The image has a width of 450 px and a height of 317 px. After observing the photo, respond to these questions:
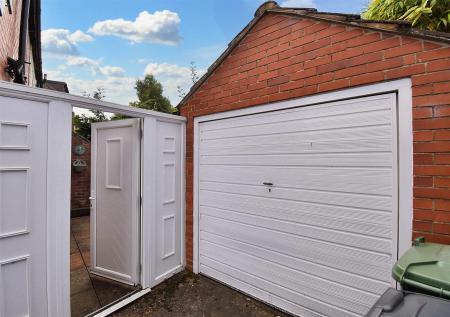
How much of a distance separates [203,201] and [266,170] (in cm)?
137

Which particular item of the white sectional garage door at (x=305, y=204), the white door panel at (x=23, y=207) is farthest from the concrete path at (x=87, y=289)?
the white sectional garage door at (x=305, y=204)

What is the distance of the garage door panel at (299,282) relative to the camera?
2.59 m

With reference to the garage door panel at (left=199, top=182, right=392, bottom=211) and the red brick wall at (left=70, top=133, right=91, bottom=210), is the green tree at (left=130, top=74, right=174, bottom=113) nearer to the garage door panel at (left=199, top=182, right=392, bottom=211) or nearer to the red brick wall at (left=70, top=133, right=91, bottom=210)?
the red brick wall at (left=70, top=133, right=91, bottom=210)

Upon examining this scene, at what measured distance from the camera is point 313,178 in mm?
2875

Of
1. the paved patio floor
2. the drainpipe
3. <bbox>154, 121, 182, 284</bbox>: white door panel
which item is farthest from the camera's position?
<bbox>154, 121, 182, 284</bbox>: white door panel

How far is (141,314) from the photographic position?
10.1ft

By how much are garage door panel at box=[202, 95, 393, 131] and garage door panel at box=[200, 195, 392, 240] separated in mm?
1173

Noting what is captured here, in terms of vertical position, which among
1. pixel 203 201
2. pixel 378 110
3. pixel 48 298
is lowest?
pixel 48 298

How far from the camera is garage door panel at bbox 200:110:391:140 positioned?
2420 mm

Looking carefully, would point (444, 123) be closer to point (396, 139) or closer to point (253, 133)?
point (396, 139)

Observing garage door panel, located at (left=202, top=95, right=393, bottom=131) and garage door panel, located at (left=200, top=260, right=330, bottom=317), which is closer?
garage door panel, located at (left=202, top=95, right=393, bottom=131)

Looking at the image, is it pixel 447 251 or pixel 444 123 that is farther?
pixel 444 123

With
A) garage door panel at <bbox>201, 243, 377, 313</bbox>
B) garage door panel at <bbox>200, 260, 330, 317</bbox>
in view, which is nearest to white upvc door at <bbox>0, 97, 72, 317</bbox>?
Result: garage door panel at <bbox>200, 260, 330, 317</bbox>

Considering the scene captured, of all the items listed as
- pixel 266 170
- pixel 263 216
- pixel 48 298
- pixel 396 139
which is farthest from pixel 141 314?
pixel 396 139
